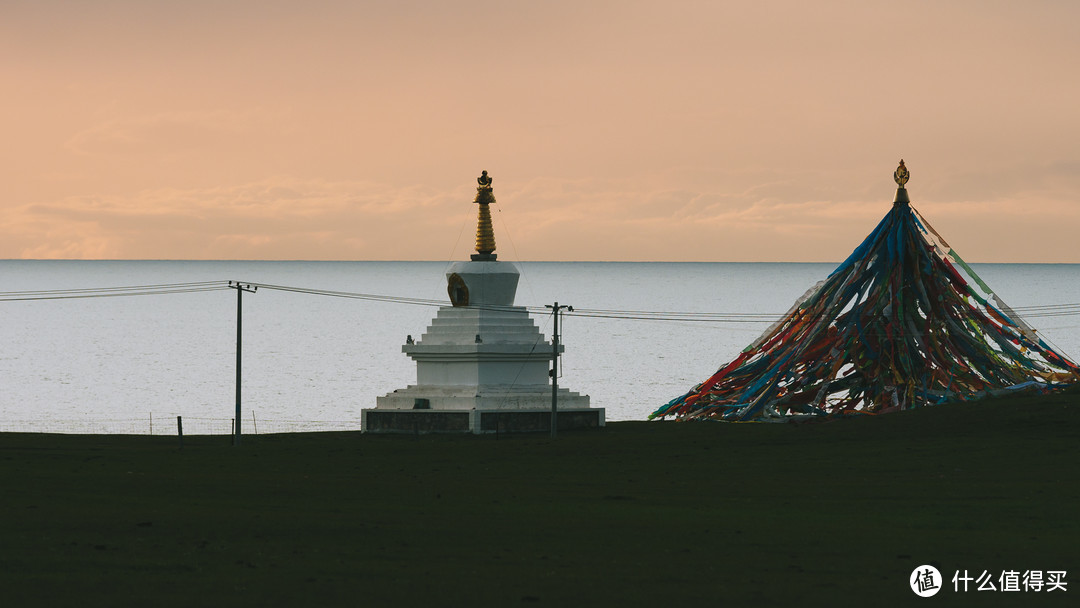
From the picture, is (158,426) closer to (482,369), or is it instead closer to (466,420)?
(482,369)

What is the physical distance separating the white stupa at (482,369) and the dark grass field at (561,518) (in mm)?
5400

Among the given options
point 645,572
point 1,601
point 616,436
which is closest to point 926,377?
point 616,436

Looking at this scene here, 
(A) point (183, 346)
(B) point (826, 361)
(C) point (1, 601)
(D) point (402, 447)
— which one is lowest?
(C) point (1, 601)

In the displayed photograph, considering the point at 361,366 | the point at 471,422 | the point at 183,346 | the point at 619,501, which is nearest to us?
the point at 619,501

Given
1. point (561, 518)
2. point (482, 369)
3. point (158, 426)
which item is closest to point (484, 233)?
point (482, 369)

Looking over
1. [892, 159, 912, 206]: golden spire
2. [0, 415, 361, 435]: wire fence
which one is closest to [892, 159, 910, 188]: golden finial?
[892, 159, 912, 206]: golden spire

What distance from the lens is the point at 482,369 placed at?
189 ft

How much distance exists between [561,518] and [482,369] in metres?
27.6

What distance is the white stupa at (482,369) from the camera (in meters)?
56.6

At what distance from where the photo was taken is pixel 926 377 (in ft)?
191

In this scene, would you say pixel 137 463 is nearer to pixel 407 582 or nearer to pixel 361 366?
pixel 407 582

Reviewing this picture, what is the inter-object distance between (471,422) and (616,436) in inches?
217

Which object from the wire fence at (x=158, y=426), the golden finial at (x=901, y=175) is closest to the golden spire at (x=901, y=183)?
the golden finial at (x=901, y=175)

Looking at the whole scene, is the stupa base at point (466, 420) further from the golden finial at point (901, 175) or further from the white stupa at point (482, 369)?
the golden finial at point (901, 175)
